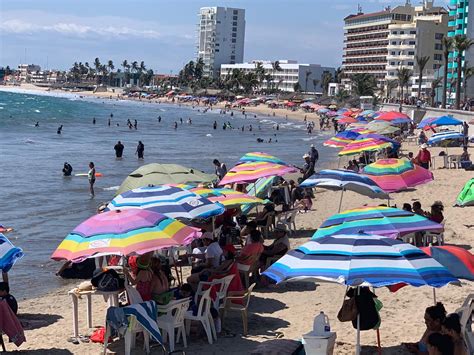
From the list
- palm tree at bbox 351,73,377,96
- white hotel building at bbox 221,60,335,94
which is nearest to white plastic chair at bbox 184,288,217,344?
palm tree at bbox 351,73,377,96

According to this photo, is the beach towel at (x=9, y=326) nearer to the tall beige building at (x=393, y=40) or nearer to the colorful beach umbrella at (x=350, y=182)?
the colorful beach umbrella at (x=350, y=182)

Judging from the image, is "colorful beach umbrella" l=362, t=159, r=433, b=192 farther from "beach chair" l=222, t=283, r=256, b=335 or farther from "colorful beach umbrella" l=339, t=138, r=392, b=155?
"colorful beach umbrella" l=339, t=138, r=392, b=155

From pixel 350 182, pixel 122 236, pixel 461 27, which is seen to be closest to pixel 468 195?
pixel 350 182

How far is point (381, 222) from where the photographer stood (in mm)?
8742

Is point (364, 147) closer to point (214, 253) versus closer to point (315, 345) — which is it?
point (214, 253)

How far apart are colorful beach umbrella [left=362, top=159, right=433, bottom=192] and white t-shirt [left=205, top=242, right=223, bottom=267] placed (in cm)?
505

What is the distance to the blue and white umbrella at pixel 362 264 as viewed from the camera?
20.5 feet

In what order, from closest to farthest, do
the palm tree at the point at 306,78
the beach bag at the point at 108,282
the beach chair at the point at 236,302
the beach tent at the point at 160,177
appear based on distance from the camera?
the beach bag at the point at 108,282
the beach chair at the point at 236,302
the beach tent at the point at 160,177
the palm tree at the point at 306,78

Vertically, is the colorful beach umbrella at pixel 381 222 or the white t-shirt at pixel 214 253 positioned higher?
the colorful beach umbrella at pixel 381 222

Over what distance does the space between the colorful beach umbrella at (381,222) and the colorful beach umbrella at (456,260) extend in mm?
993

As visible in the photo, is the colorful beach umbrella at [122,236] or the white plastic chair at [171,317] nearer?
the colorful beach umbrella at [122,236]

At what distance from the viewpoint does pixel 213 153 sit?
1810 inches

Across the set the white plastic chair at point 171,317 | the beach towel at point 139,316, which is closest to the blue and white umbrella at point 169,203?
the white plastic chair at point 171,317

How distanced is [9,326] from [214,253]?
290 cm
